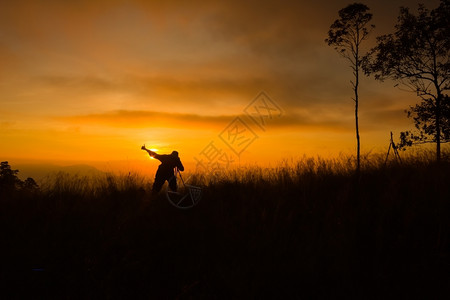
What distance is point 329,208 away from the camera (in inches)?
277

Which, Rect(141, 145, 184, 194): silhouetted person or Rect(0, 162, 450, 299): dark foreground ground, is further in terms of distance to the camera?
Rect(141, 145, 184, 194): silhouetted person

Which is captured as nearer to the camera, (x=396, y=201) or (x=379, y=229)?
(x=379, y=229)

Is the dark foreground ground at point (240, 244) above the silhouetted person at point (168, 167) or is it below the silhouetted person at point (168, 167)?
below

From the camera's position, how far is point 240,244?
5.68 m

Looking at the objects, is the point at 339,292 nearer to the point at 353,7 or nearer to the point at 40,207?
the point at 40,207

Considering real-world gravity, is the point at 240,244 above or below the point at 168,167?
below

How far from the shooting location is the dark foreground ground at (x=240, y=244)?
4762 mm

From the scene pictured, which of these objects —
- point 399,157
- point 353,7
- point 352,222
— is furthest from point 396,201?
point 353,7

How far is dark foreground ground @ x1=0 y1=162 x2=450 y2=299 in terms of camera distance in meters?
4.76

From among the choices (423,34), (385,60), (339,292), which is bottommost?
(339,292)

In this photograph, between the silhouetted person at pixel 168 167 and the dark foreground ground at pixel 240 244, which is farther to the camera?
the silhouetted person at pixel 168 167

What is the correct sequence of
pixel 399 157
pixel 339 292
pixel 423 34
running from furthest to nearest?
pixel 423 34 < pixel 399 157 < pixel 339 292

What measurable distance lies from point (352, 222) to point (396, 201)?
134 cm

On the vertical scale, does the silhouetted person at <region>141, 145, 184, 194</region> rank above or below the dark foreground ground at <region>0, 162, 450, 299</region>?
above
